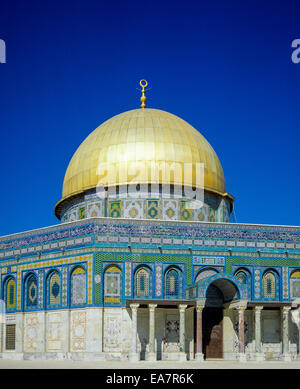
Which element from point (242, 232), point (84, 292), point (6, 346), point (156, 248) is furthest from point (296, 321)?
point (6, 346)

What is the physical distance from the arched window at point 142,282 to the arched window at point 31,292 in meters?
4.44

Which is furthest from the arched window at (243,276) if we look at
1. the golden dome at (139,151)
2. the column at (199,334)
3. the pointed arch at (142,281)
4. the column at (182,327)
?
the golden dome at (139,151)

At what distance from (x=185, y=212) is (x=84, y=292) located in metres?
6.31

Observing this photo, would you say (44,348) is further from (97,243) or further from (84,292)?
(97,243)

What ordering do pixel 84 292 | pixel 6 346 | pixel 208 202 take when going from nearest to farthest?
pixel 84 292
pixel 6 346
pixel 208 202

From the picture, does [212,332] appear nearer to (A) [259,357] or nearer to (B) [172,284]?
(A) [259,357]

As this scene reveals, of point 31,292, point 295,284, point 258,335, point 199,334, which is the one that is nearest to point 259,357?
point 258,335

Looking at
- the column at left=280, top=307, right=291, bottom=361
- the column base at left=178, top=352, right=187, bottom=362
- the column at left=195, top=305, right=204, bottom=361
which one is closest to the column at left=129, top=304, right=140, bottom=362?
the column base at left=178, top=352, right=187, bottom=362

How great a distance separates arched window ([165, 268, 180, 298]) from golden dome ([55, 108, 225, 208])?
454 centimetres

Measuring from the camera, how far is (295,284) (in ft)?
98.4

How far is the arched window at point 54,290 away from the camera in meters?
29.0

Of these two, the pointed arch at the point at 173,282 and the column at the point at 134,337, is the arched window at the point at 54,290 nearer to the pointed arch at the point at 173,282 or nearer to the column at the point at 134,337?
the column at the point at 134,337

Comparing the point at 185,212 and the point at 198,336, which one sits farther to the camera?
the point at 185,212

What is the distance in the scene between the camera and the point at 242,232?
29.8 meters
